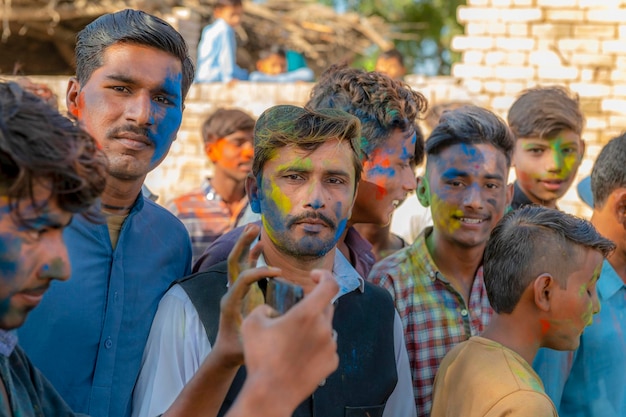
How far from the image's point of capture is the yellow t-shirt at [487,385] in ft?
8.27

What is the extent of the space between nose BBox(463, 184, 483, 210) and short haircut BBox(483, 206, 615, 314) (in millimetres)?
424

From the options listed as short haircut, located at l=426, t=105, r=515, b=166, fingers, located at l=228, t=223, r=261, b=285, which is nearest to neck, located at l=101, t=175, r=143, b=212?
fingers, located at l=228, t=223, r=261, b=285

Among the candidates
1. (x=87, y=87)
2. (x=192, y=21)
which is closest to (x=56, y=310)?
(x=87, y=87)

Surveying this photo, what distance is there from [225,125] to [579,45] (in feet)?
17.9

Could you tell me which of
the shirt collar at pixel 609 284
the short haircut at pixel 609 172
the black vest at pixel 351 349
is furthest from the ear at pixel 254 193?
the short haircut at pixel 609 172

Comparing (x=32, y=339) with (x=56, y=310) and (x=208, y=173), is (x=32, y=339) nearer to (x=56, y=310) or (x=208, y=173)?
(x=56, y=310)

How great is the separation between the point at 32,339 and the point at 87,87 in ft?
2.75

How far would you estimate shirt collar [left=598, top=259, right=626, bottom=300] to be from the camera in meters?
3.44

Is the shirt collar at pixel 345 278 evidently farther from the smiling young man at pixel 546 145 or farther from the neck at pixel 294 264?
the smiling young man at pixel 546 145

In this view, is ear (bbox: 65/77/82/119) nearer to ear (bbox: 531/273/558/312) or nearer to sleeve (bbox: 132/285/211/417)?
sleeve (bbox: 132/285/211/417)

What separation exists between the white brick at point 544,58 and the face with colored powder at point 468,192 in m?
6.82

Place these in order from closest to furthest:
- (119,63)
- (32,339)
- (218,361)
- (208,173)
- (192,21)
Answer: (218,361)
(32,339)
(119,63)
(208,173)
(192,21)

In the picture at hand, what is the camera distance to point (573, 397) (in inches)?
132

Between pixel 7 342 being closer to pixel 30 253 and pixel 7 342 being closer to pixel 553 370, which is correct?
pixel 30 253
